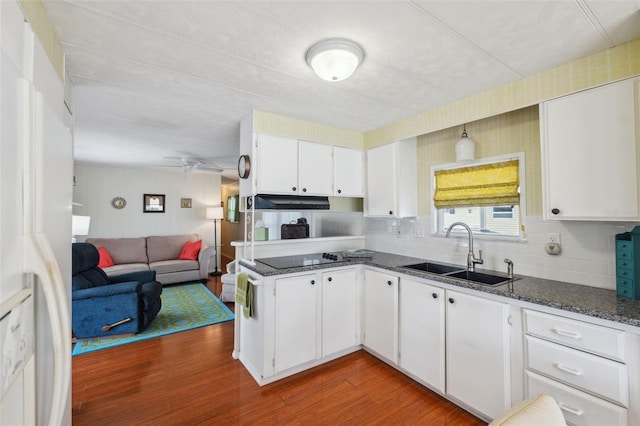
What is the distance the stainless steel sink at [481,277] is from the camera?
2170mm

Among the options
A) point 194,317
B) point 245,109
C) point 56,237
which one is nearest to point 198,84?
point 245,109

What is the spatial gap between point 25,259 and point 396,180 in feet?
9.02

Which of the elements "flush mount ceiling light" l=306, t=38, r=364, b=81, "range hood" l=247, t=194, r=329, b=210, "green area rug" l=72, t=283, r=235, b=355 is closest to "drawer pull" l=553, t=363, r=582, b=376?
"flush mount ceiling light" l=306, t=38, r=364, b=81

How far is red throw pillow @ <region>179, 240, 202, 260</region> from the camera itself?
5.71 m

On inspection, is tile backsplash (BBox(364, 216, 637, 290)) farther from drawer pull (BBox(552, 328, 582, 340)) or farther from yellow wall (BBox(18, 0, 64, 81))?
yellow wall (BBox(18, 0, 64, 81))

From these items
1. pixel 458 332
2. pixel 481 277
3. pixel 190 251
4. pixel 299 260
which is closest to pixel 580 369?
pixel 458 332

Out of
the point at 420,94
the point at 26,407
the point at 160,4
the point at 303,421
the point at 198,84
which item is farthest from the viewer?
the point at 420,94

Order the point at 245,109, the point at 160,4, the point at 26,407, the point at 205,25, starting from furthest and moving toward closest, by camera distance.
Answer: the point at 245,109
the point at 205,25
the point at 160,4
the point at 26,407

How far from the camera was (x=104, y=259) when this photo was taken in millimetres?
5027

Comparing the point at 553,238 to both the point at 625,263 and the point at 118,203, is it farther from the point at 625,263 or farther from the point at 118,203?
the point at 118,203

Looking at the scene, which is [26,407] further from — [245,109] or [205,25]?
[245,109]

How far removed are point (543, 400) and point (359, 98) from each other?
220 centimetres

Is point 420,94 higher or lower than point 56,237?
higher

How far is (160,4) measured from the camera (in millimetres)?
1330
